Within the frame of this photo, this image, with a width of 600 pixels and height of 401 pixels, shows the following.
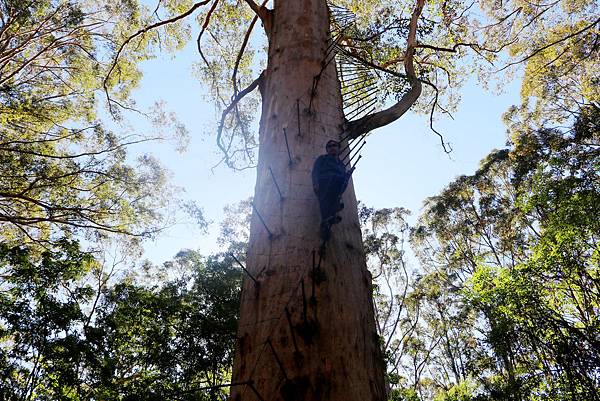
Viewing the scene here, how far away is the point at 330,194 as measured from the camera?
1490 mm

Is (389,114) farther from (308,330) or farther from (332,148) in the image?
(308,330)

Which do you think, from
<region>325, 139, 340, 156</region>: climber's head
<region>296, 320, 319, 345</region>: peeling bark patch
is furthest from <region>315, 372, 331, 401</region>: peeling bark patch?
<region>325, 139, 340, 156</region>: climber's head

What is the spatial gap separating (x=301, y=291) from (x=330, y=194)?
1.31 ft

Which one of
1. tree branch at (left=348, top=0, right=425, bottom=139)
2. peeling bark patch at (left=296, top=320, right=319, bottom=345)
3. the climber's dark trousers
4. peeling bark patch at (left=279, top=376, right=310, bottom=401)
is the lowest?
peeling bark patch at (left=279, top=376, right=310, bottom=401)

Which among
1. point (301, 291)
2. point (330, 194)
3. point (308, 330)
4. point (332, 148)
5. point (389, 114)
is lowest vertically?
point (308, 330)

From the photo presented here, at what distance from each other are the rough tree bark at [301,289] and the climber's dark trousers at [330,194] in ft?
0.22

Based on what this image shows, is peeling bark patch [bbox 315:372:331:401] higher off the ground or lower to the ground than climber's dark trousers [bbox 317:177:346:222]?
lower

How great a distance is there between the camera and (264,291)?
4.57 ft

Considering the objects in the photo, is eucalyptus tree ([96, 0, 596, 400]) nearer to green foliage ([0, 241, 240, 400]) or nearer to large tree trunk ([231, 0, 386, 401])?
large tree trunk ([231, 0, 386, 401])

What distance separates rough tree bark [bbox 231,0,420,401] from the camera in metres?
1.14

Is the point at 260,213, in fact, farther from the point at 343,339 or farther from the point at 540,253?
the point at 540,253

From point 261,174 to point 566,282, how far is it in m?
9.22

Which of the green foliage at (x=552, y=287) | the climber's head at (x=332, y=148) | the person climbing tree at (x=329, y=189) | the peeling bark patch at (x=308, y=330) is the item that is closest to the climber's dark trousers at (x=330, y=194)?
the person climbing tree at (x=329, y=189)

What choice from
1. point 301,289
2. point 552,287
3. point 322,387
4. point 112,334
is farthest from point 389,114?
point 112,334
